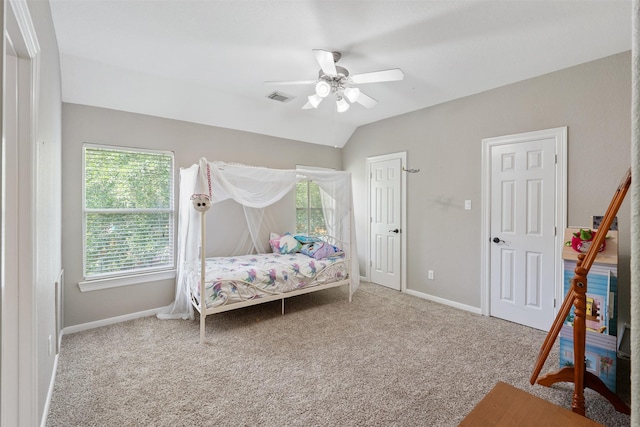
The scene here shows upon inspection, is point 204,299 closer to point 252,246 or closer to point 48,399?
point 48,399

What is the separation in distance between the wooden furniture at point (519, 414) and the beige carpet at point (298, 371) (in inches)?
34.6

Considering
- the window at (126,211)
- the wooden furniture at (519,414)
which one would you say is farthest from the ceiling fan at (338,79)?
the wooden furniture at (519,414)

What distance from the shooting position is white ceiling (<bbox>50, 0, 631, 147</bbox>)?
6.98ft

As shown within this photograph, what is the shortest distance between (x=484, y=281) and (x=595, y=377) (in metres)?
1.62

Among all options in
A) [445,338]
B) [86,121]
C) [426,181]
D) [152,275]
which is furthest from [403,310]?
[86,121]

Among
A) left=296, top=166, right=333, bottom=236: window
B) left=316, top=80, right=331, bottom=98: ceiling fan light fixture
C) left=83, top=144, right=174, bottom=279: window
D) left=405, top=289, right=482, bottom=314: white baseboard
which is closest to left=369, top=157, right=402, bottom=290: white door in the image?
left=405, top=289, right=482, bottom=314: white baseboard

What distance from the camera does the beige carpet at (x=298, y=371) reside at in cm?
193

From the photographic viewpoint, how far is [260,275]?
3.27 m

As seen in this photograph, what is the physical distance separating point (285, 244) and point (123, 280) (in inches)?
78.3

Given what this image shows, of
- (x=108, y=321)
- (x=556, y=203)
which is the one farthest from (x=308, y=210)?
(x=556, y=203)

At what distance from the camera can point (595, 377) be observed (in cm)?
202

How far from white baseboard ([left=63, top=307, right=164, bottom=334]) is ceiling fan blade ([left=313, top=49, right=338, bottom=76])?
3.29 meters

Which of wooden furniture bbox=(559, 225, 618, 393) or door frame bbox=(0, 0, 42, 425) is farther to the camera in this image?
wooden furniture bbox=(559, 225, 618, 393)

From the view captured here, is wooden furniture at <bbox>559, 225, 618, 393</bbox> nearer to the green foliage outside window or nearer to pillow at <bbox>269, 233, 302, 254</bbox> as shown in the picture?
pillow at <bbox>269, 233, 302, 254</bbox>
